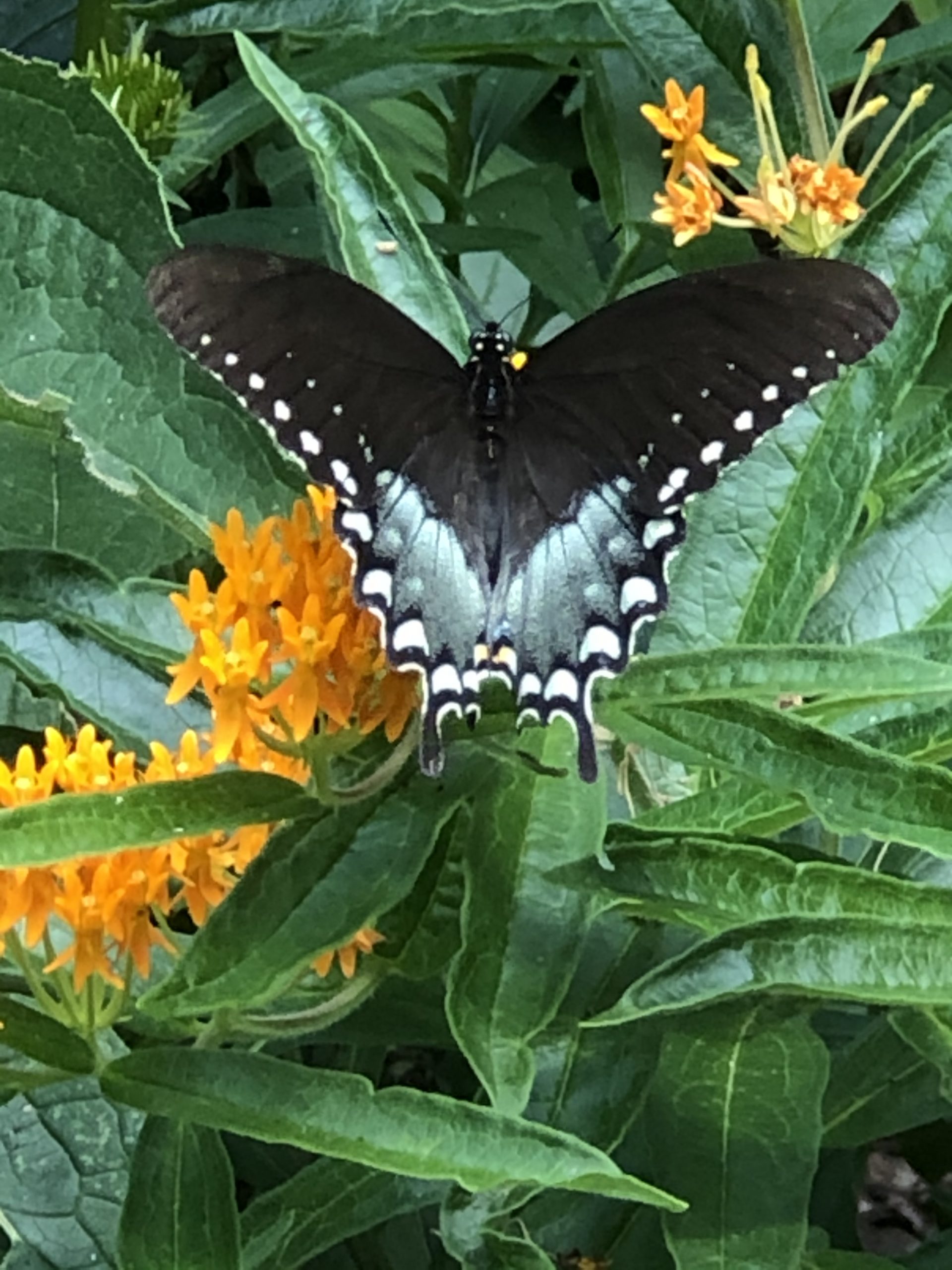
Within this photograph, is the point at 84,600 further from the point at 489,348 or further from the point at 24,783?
the point at 489,348

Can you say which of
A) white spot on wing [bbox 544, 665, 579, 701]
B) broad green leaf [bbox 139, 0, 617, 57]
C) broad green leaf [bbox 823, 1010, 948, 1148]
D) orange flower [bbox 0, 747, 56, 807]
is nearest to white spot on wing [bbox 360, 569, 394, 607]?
white spot on wing [bbox 544, 665, 579, 701]

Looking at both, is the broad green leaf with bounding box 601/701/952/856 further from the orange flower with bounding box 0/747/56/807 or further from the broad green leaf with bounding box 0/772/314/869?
the orange flower with bounding box 0/747/56/807

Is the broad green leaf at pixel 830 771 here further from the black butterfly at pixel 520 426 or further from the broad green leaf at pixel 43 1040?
the broad green leaf at pixel 43 1040

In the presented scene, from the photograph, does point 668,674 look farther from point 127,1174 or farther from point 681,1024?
A: point 127,1174

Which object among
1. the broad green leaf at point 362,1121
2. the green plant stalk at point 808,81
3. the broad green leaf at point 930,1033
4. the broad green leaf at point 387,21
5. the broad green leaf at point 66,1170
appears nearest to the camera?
the broad green leaf at point 362,1121

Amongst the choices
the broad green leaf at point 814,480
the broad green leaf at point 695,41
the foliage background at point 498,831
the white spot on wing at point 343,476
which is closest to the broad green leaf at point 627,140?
the foliage background at point 498,831

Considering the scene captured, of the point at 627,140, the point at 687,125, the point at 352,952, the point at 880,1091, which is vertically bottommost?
the point at 880,1091

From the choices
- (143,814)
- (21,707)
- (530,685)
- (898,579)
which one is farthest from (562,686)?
(21,707)
